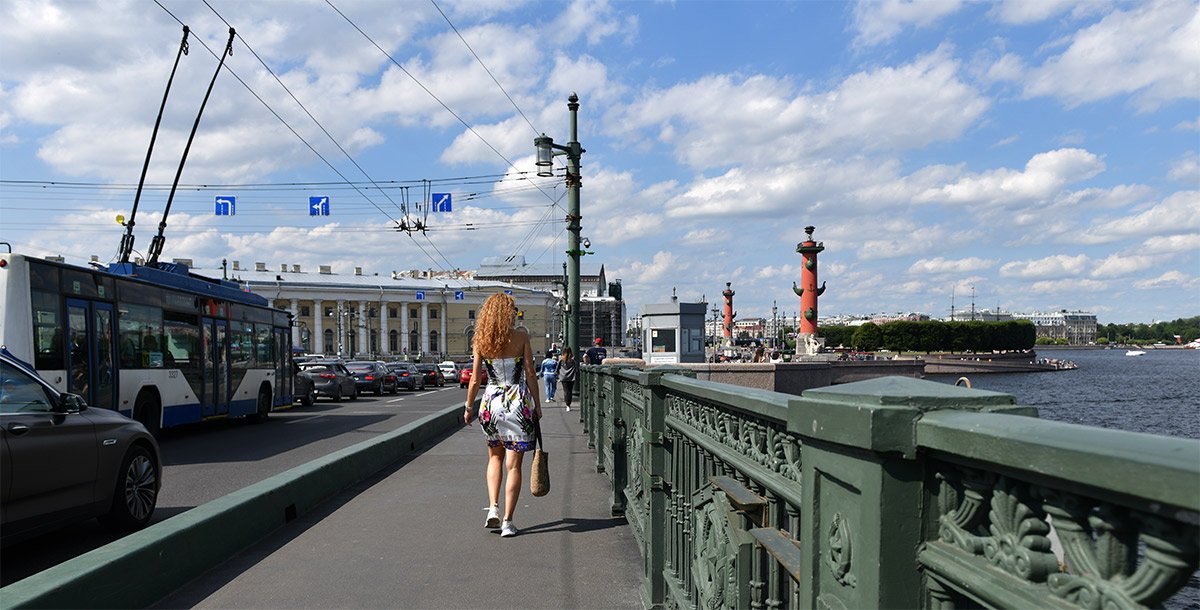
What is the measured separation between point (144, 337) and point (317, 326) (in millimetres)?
89168

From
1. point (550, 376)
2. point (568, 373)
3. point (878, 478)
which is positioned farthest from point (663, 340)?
point (878, 478)

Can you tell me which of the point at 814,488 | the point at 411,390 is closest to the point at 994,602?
the point at 814,488

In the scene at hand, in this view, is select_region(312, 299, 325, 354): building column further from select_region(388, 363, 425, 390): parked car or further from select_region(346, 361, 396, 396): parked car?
select_region(346, 361, 396, 396): parked car

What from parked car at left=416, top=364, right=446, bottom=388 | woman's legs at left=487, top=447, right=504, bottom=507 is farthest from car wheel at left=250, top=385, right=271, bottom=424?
parked car at left=416, top=364, right=446, bottom=388

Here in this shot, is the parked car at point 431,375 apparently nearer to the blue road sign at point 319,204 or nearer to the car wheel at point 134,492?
the blue road sign at point 319,204

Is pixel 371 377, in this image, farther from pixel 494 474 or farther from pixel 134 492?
pixel 494 474

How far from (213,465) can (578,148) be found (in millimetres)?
12879

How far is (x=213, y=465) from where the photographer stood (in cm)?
1125

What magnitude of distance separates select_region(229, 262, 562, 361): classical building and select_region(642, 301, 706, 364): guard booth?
59071 mm

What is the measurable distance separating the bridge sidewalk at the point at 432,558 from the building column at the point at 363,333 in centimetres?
9896

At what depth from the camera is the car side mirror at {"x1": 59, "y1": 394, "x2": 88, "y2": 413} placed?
594 cm

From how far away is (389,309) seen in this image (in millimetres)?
108812

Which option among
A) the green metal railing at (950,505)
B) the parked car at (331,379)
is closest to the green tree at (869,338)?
the parked car at (331,379)

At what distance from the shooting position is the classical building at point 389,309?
97750mm
